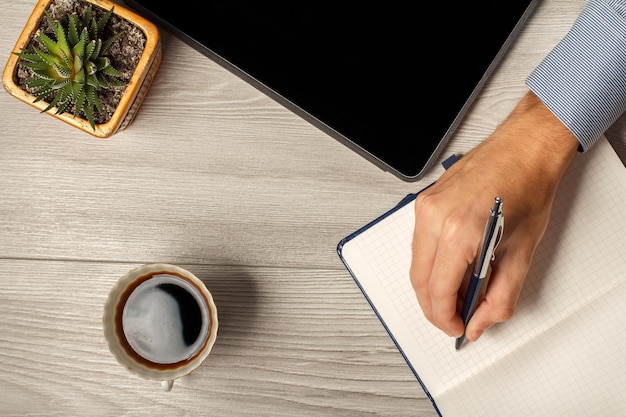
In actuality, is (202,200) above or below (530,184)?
below

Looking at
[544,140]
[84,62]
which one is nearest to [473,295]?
[544,140]

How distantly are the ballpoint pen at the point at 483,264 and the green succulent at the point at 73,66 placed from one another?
0.42 m

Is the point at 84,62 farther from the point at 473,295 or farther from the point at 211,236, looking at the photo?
the point at 473,295

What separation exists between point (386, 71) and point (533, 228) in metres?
0.24

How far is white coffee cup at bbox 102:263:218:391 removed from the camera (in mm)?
706

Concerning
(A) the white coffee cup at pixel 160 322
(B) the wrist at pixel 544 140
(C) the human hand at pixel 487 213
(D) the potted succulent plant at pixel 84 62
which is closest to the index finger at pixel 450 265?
(C) the human hand at pixel 487 213

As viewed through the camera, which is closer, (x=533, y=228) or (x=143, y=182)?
(x=533, y=228)

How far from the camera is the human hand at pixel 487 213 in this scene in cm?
63

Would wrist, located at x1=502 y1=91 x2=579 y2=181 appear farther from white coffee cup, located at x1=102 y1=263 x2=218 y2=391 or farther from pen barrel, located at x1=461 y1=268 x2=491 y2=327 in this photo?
white coffee cup, located at x1=102 y1=263 x2=218 y2=391

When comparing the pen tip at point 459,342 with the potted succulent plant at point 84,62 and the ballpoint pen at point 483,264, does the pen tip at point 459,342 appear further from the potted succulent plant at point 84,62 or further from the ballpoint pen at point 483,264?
the potted succulent plant at point 84,62

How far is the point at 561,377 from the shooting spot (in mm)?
674

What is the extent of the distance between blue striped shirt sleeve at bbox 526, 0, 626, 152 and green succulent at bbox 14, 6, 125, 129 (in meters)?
0.46

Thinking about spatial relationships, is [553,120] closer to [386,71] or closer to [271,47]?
[386,71]

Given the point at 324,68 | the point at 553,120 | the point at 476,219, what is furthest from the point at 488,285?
the point at 324,68
